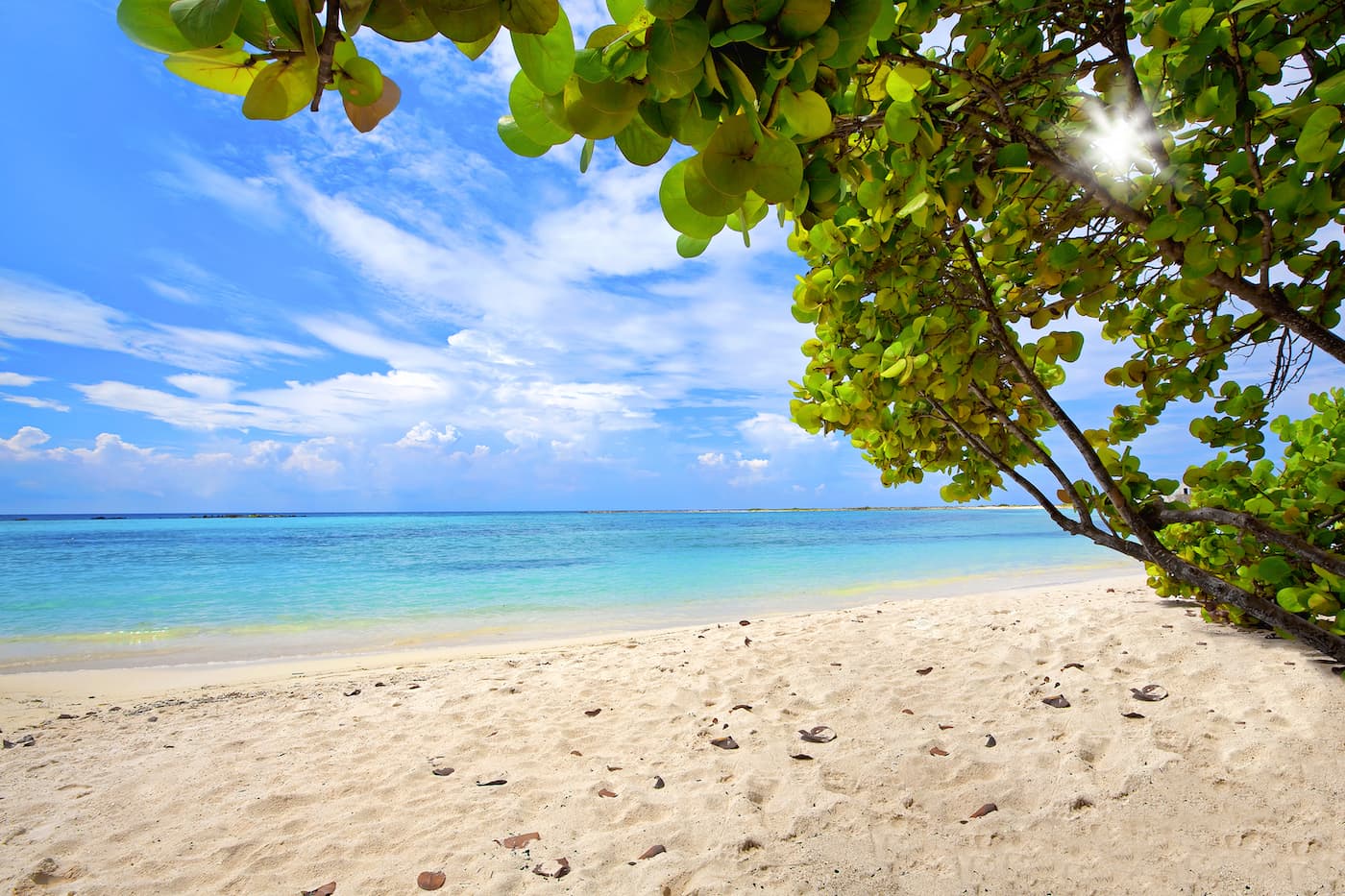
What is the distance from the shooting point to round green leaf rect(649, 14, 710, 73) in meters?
0.46

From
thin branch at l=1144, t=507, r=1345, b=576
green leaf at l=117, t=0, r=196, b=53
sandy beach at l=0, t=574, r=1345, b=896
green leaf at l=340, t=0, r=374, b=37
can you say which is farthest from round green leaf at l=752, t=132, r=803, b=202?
thin branch at l=1144, t=507, r=1345, b=576

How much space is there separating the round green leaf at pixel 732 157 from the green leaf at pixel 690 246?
131 millimetres

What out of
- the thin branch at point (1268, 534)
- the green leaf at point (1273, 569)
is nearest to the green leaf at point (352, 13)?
the thin branch at point (1268, 534)

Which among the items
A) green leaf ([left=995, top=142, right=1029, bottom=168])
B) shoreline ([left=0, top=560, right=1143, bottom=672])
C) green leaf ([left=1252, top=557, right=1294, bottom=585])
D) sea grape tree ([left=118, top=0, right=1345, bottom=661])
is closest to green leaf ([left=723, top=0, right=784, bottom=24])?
sea grape tree ([left=118, top=0, right=1345, bottom=661])

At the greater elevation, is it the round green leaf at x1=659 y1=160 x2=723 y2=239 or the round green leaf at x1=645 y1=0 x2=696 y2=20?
the round green leaf at x1=645 y1=0 x2=696 y2=20

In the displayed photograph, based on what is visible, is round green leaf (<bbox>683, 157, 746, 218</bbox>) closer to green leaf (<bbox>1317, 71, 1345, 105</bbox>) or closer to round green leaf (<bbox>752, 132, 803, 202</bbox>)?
round green leaf (<bbox>752, 132, 803, 202</bbox>)

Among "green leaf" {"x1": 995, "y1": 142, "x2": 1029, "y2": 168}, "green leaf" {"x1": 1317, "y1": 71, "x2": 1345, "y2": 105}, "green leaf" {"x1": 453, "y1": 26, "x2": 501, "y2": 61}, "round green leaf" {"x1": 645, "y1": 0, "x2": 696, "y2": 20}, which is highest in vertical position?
"green leaf" {"x1": 995, "y1": 142, "x2": 1029, "y2": 168}

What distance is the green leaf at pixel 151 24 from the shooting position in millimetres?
411

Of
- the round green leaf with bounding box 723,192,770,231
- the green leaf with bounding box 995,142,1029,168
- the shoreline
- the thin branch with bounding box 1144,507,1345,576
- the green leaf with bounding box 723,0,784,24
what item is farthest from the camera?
the shoreline

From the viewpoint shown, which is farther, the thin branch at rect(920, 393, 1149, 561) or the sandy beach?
the thin branch at rect(920, 393, 1149, 561)

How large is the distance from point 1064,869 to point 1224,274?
1879mm

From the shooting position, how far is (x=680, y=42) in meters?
0.46

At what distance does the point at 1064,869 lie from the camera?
197 cm

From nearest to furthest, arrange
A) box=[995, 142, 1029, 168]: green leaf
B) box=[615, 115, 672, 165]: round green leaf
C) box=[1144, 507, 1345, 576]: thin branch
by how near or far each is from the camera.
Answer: box=[615, 115, 672, 165]: round green leaf → box=[995, 142, 1029, 168]: green leaf → box=[1144, 507, 1345, 576]: thin branch
